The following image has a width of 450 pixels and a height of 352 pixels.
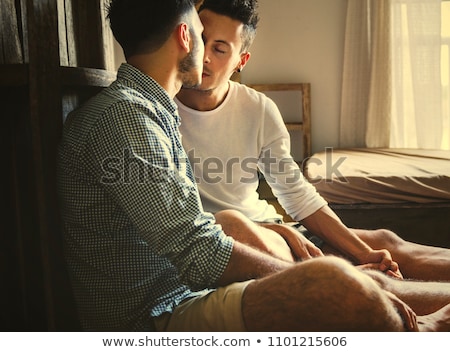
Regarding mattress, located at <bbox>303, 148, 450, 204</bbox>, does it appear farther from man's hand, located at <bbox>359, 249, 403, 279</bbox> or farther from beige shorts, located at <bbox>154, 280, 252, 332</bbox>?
beige shorts, located at <bbox>154, 280, 252, 332</bbox>

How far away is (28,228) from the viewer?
2.61 feet

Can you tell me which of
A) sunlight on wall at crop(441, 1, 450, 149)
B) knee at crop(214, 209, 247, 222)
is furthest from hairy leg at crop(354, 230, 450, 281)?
sunlight on wall at crop(441, 1, 450, 149)

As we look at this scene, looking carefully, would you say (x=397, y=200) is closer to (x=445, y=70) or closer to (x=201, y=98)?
(x=201, y=98)

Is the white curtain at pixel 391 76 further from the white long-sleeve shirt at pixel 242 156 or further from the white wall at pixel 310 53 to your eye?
the white long-sleeve shirt at pixel 242 156

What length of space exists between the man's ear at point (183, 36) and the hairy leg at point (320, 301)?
16.0 inches

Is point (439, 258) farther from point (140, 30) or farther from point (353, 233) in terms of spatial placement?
point (140, 30)

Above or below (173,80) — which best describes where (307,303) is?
below

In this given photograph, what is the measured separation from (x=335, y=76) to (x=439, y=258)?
75.7 inches

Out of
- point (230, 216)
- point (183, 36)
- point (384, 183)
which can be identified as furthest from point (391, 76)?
point (183, 36)

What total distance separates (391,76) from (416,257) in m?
1.88

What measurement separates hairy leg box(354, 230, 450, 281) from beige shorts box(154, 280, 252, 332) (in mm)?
489

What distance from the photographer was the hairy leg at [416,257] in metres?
1.06

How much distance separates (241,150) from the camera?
126cm
